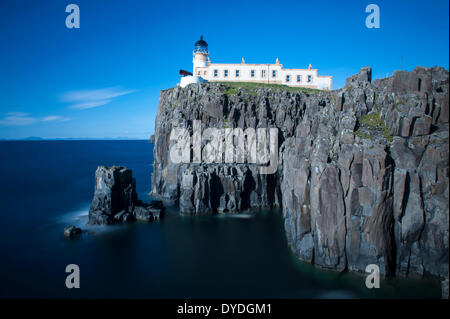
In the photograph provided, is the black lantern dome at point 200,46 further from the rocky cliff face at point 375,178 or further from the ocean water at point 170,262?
the rocky cliff face at point 375,178

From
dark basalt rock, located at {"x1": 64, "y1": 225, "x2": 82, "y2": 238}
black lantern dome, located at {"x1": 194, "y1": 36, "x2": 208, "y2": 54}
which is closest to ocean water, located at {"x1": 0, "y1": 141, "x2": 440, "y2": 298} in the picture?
dark basalt rock, located at {"x1": 64, "y1": 225, "x2": 82, "y2": 238}

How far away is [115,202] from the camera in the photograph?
40.8 m

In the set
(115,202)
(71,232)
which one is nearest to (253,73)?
(115,202)

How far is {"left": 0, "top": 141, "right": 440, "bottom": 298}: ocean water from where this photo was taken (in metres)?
23.2

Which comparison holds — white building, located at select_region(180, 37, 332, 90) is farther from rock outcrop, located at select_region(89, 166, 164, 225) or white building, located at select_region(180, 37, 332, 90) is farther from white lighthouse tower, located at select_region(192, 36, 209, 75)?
rock outcrop, located at select_region(89, 166, 164, 225)

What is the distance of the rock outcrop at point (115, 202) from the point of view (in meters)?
39.4

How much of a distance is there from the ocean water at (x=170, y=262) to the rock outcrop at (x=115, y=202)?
1.78 meters

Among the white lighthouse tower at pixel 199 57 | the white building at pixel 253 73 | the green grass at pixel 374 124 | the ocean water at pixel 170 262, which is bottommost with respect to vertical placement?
the ocean water at pixel 170 262

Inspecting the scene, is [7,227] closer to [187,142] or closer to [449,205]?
[187,142]

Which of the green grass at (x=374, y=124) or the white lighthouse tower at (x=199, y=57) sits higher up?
the white lighthouse tower at (x=199, y=57)

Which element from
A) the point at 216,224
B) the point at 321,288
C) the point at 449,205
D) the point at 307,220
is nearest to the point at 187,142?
the point at 216,224

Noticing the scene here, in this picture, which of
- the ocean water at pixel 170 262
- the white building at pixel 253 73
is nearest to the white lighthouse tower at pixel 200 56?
the white building at pixel 253 73

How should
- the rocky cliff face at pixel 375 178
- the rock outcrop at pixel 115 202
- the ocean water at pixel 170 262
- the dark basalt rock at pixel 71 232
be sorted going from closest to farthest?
the ocean water at pixel 170 262 < the rocky cliff face at pixel 375 178 < the dark basalt rock at pixel 71 232 < the rock outcrop at pixel 115 202

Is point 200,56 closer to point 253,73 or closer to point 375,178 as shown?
point 253,73
